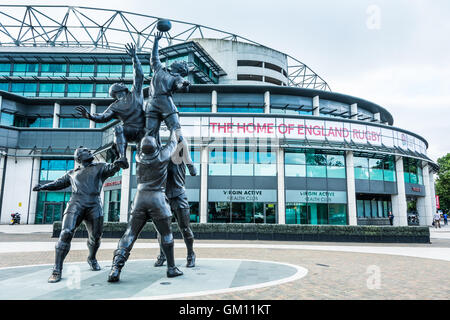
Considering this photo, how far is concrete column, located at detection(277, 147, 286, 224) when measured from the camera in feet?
81.9

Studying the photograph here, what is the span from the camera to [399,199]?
28812 mm

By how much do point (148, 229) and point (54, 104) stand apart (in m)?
28.6

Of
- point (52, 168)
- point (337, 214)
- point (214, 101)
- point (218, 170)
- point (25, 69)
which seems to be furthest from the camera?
point (25, 69)

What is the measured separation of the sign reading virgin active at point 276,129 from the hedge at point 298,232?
10.1 m

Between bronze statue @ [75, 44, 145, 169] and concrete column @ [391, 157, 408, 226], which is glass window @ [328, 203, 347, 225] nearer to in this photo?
concrete column @ [391, 157, 408, 226]

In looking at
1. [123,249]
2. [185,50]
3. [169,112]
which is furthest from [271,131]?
[123,249]

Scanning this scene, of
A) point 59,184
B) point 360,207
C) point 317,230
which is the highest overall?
point 59,184

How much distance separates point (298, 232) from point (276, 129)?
1113cm

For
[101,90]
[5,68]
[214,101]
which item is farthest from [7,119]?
[214,101]

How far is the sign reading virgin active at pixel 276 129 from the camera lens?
2519 cm

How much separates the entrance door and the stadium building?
11 centimetres

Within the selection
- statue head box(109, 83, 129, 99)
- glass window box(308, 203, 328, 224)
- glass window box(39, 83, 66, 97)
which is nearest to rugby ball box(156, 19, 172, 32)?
statue head box(109, 83, 129, 99)

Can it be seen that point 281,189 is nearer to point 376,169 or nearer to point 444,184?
point 376,169

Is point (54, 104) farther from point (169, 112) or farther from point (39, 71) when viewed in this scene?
point (169, 112)
